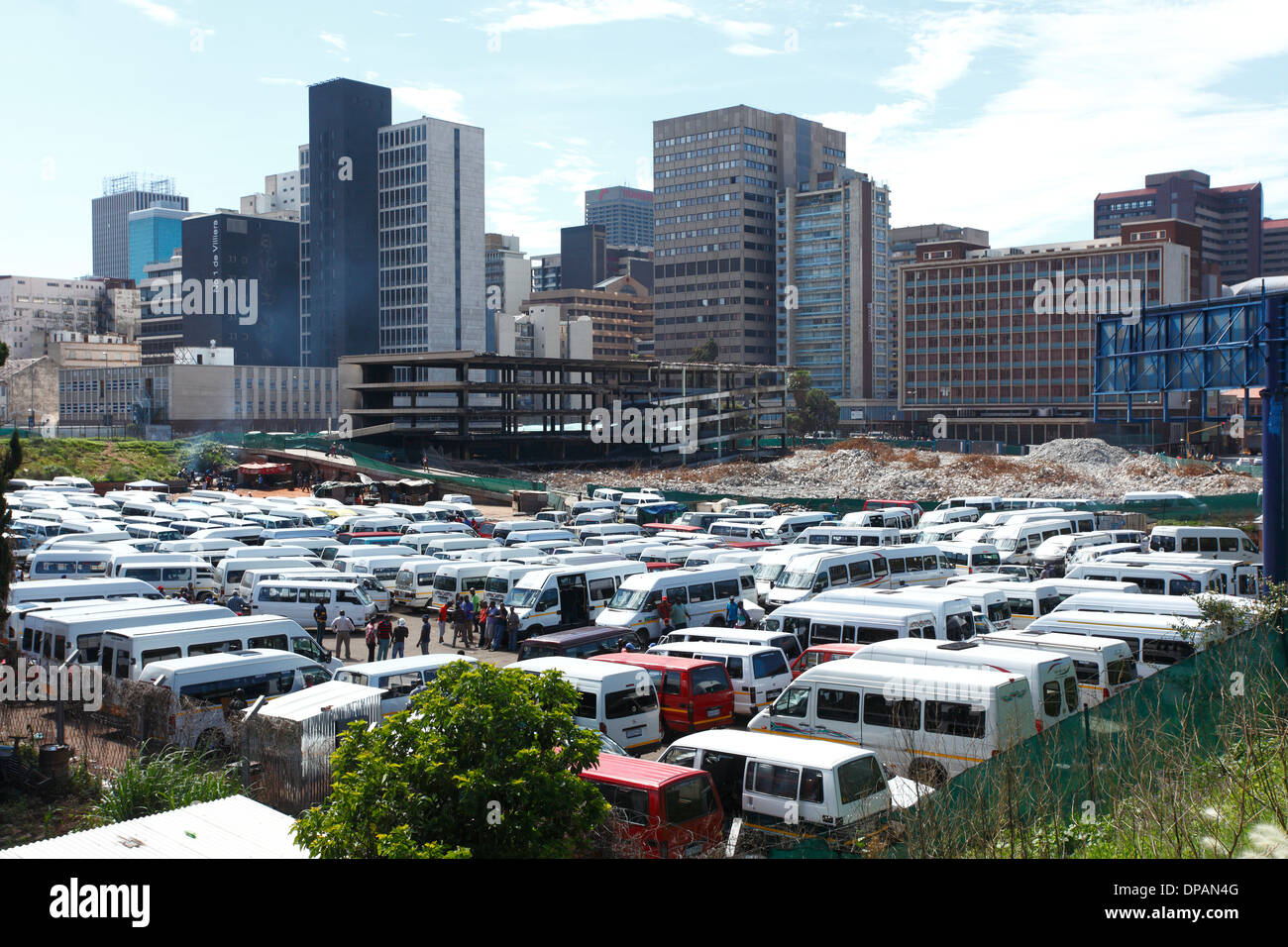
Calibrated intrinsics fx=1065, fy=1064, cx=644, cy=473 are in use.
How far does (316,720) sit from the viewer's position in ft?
46.9

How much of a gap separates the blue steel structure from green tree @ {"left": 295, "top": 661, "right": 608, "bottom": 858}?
21028mm

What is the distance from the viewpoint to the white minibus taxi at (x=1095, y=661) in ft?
53.9

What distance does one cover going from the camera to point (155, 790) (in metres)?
13.0

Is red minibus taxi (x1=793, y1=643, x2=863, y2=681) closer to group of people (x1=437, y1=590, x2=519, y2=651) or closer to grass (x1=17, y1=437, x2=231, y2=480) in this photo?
group of people (x1=437, y1=590, x2=519, y2=651)

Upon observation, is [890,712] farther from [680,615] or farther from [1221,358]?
[1221,358]

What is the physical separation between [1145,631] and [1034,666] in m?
4.96

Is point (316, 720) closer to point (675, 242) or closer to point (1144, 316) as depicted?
point (1144, 316)

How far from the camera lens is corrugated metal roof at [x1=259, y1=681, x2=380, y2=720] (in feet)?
48.9

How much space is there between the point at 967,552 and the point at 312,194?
134 m

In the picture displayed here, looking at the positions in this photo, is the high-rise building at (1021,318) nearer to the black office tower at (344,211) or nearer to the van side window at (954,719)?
the black office tower at (344,211)

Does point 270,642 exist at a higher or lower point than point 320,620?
higher

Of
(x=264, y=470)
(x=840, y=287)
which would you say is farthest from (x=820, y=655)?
(x=840, y=287)

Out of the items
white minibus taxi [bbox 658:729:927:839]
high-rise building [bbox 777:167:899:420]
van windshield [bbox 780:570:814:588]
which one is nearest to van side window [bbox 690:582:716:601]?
van windshield [bbox 780:570:814:588]
